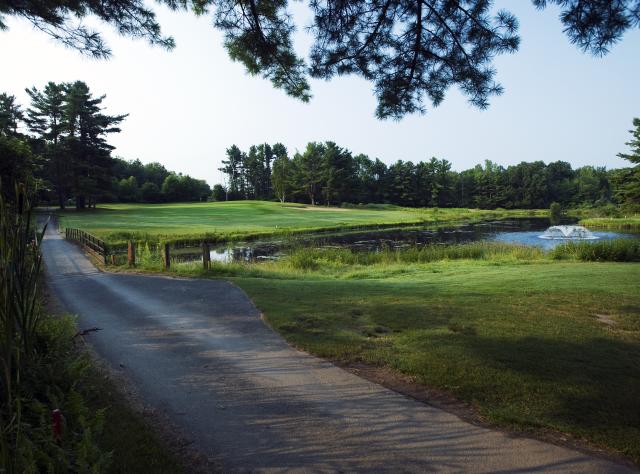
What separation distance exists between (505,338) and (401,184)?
310 ft

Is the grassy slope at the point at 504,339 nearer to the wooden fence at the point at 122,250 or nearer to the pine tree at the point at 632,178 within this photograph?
the wooden fence at the point at 122,250

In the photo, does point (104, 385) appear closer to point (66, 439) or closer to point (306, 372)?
point (66, 439)

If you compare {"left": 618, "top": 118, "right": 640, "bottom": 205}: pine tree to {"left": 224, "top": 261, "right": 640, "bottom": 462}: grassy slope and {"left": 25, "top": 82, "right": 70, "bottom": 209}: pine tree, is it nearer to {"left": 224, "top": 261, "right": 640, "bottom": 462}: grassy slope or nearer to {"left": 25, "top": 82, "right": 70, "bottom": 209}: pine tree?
{"left": 224, "top": 261, "right": 640, "bottom": 462}: grassy slope

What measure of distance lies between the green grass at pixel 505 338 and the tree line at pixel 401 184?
263ft

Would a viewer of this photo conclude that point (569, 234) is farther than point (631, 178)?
No

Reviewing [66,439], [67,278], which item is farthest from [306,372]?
[67,278]

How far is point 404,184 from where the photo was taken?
9894 cm

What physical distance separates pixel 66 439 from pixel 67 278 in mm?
13224

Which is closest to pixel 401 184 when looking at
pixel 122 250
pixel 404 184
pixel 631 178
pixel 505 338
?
pixel 404 184

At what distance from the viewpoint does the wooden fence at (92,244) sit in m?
19.6

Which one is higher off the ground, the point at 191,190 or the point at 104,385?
the point at 191,190

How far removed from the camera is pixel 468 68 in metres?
6.85

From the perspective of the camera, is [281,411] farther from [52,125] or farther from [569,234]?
[52,125]

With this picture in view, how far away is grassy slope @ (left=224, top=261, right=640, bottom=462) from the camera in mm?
4555
